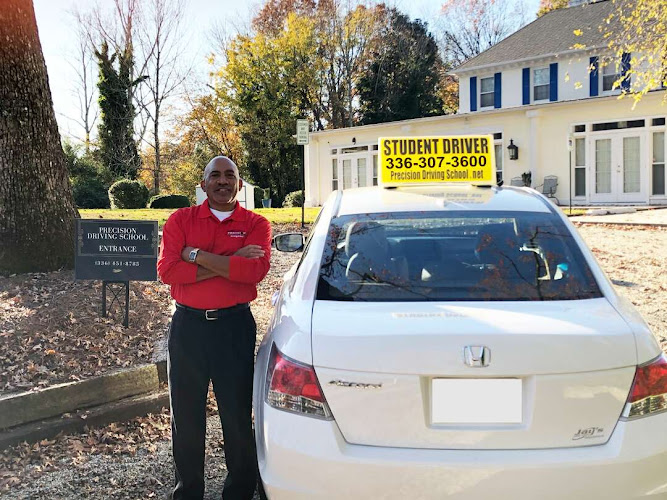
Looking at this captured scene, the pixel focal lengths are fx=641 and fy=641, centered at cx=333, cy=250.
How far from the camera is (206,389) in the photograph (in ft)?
10.2

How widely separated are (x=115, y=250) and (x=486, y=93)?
25.1 meters

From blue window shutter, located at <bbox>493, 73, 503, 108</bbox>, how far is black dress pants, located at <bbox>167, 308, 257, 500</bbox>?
2631cm

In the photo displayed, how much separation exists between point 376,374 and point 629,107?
2073 centimetres

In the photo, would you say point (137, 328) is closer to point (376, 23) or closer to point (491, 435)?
point (491, 435)

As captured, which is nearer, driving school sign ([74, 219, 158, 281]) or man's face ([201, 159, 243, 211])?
man's face ([201, 159, 243, 211])

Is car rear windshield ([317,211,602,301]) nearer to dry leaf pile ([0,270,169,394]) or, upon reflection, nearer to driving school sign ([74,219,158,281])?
dry leaf pile ([0,270,169,394])

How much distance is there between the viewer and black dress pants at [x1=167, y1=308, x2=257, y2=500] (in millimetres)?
3025

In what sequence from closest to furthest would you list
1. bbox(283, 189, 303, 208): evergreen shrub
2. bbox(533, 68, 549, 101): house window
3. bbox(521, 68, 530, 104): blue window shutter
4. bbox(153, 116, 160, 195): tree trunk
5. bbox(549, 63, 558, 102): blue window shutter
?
1. bbox(549, 63, 558, 102): blue window shutter
2. bbox(533, 68, 549, 101): house window
3. bbox(521, 68, 530, 104): blue window shutter
4. bbox(283, 189, 303, 208): evergreen shrub
5. bbox(153, 116, 160, 195): tree trunk

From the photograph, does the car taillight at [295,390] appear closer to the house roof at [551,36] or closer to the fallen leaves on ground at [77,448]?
the fallen leaves on ground at [77,448]

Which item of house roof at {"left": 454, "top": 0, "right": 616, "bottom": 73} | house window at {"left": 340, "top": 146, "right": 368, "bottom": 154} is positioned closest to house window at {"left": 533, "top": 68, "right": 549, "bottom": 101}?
house roof at {"left": 454, "top": 0, "right": 616, "bottom": 73}

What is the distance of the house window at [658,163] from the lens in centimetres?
1988

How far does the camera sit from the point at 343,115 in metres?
41.1

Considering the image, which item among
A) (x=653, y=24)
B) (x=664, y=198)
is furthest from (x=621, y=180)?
(x=653, y=24)

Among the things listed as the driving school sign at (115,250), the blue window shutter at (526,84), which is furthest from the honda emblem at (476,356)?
the blue window shutter at (526,84)
